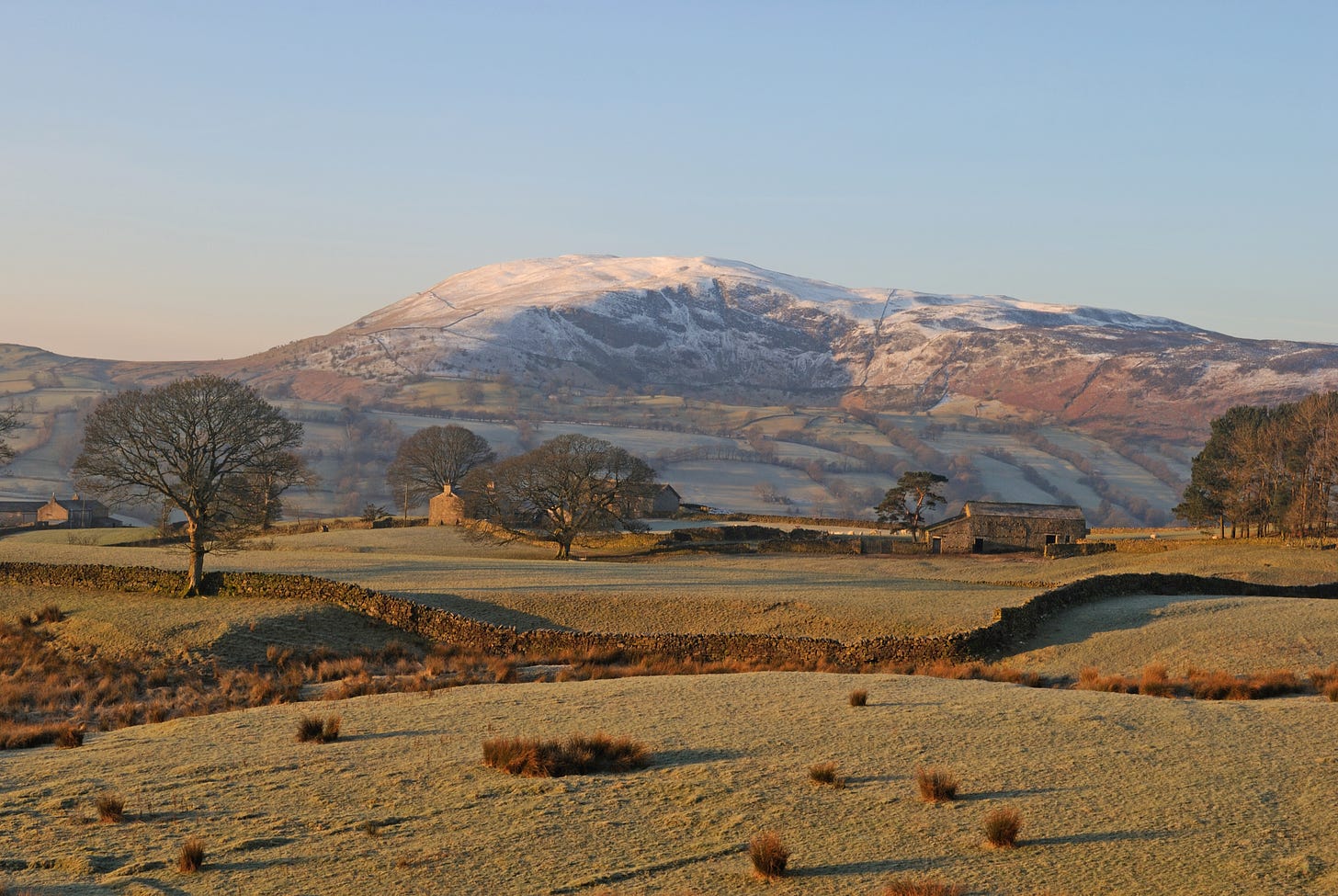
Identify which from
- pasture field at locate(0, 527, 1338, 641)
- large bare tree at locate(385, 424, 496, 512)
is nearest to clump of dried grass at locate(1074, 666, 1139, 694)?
pasture field at locate(0, 527, 1338, 641)

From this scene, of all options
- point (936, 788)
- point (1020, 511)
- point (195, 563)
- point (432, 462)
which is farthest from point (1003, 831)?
point (432, 462)

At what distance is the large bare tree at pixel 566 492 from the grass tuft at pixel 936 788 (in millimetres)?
52495

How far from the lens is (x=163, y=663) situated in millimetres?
33625

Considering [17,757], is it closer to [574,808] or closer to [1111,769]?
[574,808]

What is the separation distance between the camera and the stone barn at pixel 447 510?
89.0 meters

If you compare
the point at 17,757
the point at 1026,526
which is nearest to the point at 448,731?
the point at 17,757

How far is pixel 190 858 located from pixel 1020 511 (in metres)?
75.3

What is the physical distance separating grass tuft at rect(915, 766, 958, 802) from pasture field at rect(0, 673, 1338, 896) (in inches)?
6.2

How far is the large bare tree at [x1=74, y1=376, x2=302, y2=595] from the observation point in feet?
146

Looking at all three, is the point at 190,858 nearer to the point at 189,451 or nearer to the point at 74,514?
the point at 189,451

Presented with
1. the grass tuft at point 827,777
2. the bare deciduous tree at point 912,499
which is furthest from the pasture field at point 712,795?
the bare deciduous tree at point 912,499

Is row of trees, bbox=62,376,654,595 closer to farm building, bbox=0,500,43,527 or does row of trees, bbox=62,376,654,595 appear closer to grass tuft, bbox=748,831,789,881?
grass tuft, bbox=748,831,789,881

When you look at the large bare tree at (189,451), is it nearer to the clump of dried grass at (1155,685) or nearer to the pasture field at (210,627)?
the pasture field at (210,627)

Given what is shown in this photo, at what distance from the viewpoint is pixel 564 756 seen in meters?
17.0
